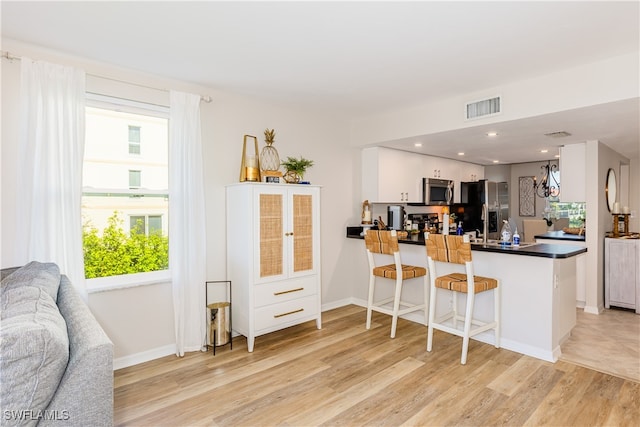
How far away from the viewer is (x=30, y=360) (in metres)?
1.11

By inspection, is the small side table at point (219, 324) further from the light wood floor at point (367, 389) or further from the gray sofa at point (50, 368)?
the gray sofa at point (50, 368)

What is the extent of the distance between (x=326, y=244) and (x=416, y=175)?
1.80 metres

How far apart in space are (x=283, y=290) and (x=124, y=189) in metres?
1.72

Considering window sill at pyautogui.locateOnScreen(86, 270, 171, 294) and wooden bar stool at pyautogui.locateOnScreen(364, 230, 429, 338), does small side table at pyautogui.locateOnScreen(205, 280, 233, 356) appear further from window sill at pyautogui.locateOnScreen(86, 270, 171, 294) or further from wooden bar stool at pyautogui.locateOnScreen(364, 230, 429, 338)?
wooden bar stool at pyautogui.locateOnScreen(364, 230, 429, 338)

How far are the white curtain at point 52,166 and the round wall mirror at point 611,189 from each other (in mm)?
6040

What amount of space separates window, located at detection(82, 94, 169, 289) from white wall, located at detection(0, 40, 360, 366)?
20cm

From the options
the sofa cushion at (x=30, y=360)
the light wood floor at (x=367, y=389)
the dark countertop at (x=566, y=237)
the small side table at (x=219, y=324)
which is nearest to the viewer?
the sofa cushion at (x=30, y=360)

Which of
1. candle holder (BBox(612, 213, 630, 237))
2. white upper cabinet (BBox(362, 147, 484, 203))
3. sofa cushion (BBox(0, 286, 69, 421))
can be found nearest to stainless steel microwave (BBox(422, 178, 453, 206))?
white upper cabinet (BBox(362, 147, 484, 203))

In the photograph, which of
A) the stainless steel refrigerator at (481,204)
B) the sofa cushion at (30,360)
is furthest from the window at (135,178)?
the stainless steel refrigerator at (481,204)

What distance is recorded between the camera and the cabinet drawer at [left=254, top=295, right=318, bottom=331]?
345 cm

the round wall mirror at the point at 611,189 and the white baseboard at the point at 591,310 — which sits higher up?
the round wall mirror at the point at 611,189

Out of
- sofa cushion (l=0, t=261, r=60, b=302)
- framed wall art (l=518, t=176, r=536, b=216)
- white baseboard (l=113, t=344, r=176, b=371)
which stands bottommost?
white baseboard (l=113, t=344, r=176, b=371)

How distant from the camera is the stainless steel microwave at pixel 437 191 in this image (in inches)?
216

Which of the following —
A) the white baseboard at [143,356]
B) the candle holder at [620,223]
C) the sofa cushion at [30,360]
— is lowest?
the white baseboard at [143,356]
